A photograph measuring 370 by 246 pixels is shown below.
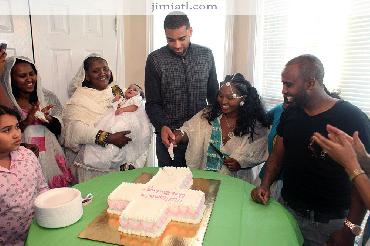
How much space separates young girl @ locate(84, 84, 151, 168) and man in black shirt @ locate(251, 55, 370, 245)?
4.02 ft

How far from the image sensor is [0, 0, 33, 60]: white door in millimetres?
2643

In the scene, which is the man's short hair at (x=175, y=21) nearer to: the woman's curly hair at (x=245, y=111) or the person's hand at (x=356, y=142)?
the woman's curly hair at (x=245, y=111)

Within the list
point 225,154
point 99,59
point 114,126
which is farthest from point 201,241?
point 99,59

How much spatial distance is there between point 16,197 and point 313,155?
162 cm

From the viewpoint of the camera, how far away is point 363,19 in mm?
2629

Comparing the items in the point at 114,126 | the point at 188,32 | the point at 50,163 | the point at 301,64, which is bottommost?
the point at 50,163

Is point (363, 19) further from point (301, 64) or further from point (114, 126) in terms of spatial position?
point (114, 126)

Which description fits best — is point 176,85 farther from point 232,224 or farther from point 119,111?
point 232,224

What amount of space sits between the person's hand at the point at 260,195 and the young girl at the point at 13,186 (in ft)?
4.03

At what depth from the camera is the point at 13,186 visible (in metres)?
1.70

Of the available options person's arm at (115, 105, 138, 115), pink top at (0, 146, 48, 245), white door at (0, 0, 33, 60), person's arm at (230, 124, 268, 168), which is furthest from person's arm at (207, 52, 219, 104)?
white door at (0, 0, 33, 60)

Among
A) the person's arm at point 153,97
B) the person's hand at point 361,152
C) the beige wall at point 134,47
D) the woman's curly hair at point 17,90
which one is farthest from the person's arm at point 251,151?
the beige wall at point 134,47

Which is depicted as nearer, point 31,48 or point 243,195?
point 243,195

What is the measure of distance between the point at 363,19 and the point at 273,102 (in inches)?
46.8
